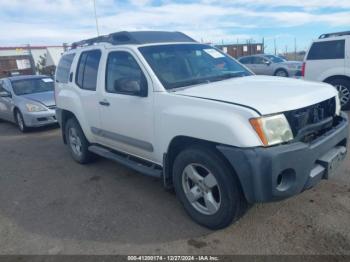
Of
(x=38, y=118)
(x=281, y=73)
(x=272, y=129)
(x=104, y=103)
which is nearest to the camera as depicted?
(x=272, y=129)

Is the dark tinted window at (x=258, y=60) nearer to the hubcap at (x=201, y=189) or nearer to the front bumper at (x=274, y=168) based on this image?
the hubcap at (x=201, y=189)

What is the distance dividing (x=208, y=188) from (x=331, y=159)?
120cm

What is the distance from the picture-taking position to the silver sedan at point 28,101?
868cm

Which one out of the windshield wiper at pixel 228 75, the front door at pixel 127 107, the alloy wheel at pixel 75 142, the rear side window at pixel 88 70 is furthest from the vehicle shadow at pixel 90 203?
the windshield wiper at pixel 228 75

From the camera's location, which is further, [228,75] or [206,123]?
[228,75]

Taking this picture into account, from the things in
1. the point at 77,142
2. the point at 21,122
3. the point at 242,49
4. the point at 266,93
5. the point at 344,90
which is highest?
the point at 242,49

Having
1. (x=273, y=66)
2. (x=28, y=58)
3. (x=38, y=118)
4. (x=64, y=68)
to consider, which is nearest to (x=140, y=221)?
(x=64, y=68)

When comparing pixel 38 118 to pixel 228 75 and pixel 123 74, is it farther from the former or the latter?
pixel 228 75

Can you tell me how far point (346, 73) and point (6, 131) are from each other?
951 centimetres

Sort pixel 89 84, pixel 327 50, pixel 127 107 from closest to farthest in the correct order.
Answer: pixel 127 107
pixel 89 84
pixel 327 50

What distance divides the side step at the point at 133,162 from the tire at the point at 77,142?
38 cm

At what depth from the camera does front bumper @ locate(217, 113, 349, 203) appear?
2643 mm

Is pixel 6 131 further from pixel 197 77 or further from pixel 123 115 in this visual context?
pixel 197 77

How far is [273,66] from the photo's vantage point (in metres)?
17.5
